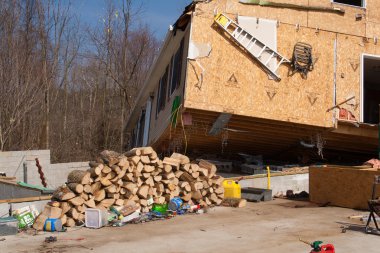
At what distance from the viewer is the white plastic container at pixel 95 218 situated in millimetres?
9141

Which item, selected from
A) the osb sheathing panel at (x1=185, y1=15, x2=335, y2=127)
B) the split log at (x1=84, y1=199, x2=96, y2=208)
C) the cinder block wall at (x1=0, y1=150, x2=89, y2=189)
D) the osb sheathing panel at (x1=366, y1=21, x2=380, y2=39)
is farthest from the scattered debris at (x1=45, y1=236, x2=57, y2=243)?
the osb sheathing panel at (x1=366, y1=21, x2=380, y2=39)

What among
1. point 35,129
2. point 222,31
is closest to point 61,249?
point 222,31

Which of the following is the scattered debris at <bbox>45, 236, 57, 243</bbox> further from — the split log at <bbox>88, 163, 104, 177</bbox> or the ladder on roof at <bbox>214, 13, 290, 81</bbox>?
the ladder on roof at <bbox>214, 13, 290, 81</bbox>


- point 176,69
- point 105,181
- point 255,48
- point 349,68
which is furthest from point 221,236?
point 349,68

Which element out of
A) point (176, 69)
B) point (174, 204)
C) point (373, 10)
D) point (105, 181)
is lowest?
point (174, 204)

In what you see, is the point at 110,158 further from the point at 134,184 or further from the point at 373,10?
the point at 373,10

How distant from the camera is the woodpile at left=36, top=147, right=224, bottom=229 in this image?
9.59m

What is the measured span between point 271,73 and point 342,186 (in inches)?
151

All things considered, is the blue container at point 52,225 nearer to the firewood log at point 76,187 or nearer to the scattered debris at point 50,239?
the scattered debris at point 50,239

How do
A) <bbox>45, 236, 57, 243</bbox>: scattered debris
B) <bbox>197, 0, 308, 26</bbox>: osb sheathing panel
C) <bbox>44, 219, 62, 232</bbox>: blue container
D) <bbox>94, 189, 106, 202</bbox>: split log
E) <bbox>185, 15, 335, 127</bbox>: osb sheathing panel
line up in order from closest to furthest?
1. <bbox>45, 236, 57, 243</bbox>: scattered debris
2. <bbox>44, 219, 62, 232</bbox>: blue container
3. <bbox>94, 189, 106, 202</bbox>: split log
4. <bbox>185, 15, 335, 127</bbox>: osb sheathing panel
5. <bbox>197, 0, 308, 26</bbox>: osb sheathing panel

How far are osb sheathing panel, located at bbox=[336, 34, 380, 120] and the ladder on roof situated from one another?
1.88 metres

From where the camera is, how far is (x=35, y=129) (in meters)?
28.9

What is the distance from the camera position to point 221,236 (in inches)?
316

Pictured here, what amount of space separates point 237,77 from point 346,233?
242 inches
